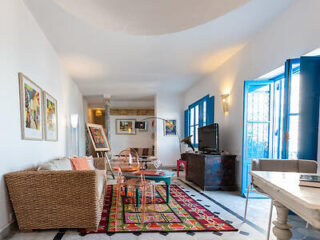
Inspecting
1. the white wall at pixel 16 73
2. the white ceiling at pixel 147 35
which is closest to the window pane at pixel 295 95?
the white ceiling at pixel 147 35

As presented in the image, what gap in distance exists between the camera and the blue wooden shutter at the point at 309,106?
2.27 m

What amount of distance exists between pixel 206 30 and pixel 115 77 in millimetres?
3238

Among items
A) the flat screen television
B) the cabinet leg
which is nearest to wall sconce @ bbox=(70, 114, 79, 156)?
the flat screen television

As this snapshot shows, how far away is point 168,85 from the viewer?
664cm

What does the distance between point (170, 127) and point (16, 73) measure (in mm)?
6081

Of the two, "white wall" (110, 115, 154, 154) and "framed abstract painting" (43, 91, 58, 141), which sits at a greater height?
"framed abstract painting" (43, 91, 58, 141)

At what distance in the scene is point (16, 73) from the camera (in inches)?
95.5

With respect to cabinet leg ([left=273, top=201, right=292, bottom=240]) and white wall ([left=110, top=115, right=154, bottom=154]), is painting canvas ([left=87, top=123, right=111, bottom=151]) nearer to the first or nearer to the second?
white wall ([left=110, top=115, right=154, bottom=154])

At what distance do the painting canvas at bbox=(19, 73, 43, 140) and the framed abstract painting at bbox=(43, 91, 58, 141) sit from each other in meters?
0.26

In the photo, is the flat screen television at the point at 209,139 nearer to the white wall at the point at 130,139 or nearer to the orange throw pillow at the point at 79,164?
the orange throw pillow at the point at 79,164

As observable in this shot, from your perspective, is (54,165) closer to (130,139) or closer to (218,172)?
(218,172)

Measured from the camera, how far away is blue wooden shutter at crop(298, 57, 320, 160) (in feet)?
7.45

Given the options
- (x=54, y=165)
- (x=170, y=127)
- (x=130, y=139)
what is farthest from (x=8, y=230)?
(x=130, y=139)

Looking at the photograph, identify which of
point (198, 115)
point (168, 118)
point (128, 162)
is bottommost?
point (128, 162)
